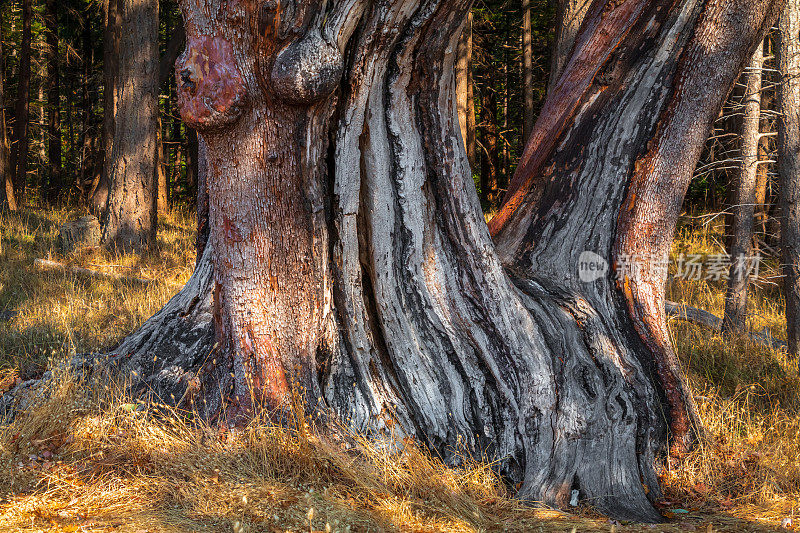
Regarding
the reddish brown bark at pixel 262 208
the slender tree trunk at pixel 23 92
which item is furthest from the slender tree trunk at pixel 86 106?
the reddish brown bark at pixel 262 208

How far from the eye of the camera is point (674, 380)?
3.94 m

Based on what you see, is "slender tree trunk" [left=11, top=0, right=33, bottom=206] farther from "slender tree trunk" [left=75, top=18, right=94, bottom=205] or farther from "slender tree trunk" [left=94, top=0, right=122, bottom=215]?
"slender tree trunk" [left=94, top=0, right=122, bottom=215]

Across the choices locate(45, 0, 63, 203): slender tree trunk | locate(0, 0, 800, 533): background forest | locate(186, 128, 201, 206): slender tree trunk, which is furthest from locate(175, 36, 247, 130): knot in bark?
locate(45, 0, 63, 203): slender tree trunk

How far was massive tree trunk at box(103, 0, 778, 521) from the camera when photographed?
3129 mm

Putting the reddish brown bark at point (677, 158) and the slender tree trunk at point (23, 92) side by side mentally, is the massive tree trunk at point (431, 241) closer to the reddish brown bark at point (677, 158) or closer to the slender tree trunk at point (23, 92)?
the reddish brown bark at point (677, 158)

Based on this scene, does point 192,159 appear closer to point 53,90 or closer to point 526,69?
point 53,90

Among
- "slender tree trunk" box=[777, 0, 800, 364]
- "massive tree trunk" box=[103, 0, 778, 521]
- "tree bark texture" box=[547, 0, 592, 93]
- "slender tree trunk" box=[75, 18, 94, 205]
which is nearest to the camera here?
"massive tree trunk" box=[103, 0, 778, 521]

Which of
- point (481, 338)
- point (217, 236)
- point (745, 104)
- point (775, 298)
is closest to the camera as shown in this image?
point (217, 236)

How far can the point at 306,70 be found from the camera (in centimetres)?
289

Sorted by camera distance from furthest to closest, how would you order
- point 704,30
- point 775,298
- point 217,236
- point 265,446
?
1. point 775,298
2. point 704,30
3. point 217,236
4. point 265,446

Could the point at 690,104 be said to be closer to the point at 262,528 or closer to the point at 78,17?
the point at 262,528

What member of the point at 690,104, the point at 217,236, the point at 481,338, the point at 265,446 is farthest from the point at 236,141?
the point at 690,104

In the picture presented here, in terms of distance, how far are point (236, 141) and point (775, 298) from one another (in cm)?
860

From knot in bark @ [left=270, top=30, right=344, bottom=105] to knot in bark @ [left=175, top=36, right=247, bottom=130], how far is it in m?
0.20
